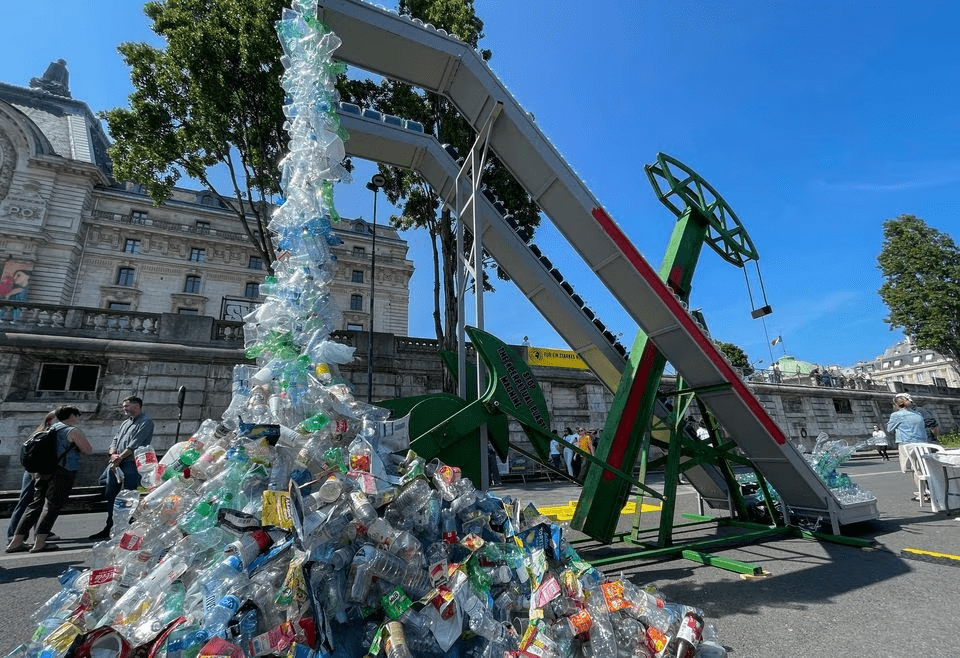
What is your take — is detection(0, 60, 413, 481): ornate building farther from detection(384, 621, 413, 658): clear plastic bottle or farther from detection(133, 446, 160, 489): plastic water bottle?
detection(384, 621, 413, 658): clear plastic bottle

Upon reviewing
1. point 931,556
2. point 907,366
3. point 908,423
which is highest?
point 907,366

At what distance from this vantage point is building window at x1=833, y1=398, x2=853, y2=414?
1177 inches

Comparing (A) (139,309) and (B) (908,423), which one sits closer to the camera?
(B) (908,423)

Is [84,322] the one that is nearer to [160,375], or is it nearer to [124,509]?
[160,375]

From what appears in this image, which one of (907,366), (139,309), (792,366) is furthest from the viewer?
(907,366)

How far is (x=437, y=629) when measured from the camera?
2.29m

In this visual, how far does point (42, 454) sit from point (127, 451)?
85 centimetres

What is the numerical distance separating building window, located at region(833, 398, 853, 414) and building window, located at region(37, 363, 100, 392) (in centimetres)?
3894

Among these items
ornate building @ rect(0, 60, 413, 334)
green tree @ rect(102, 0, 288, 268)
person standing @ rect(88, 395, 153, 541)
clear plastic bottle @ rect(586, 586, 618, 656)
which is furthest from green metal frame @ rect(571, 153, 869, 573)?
ornate building @ rect(0, 60, 413, 334)

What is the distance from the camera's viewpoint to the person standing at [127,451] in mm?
6262

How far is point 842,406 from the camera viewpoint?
30328 millimetres

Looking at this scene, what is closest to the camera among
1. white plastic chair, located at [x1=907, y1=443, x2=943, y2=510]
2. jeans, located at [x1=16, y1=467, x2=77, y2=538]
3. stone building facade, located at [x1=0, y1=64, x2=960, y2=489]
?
jeans, located at [x1=16, y1=467, x2=77, y2=538]

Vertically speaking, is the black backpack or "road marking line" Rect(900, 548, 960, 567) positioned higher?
the black backpack

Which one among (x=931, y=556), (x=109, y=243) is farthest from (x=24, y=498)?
(x=109, y=243)
